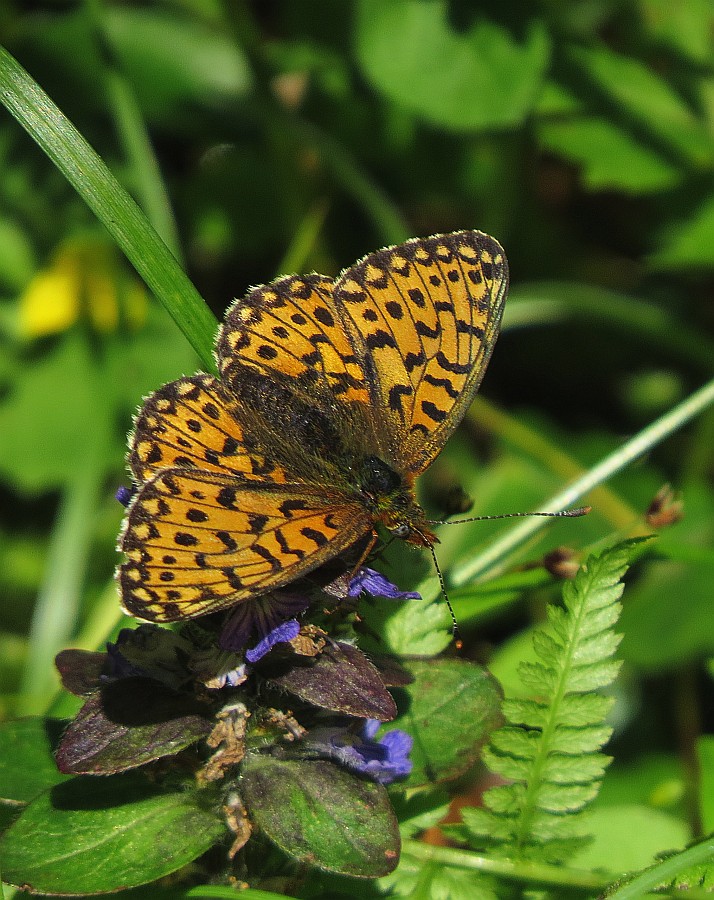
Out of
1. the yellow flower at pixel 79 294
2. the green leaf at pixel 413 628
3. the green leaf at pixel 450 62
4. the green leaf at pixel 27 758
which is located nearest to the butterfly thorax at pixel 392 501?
the green leaf at pixel 413 628

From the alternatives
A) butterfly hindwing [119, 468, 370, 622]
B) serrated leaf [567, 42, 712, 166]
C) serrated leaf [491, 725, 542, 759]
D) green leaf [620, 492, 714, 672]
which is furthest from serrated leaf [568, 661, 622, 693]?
serrated leaf [567, 42, 712, 166]

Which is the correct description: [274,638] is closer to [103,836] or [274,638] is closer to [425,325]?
[103,836]

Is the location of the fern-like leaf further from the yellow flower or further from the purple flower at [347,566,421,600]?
the yellow flower

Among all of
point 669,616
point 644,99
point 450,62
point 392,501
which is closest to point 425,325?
point 392,501

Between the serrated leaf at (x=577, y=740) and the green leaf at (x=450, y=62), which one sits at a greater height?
the green leaf at (x=450, y=62)

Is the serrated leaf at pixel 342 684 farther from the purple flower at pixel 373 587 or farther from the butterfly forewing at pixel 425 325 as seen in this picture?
the butterfly forewing at pixel 425 325
